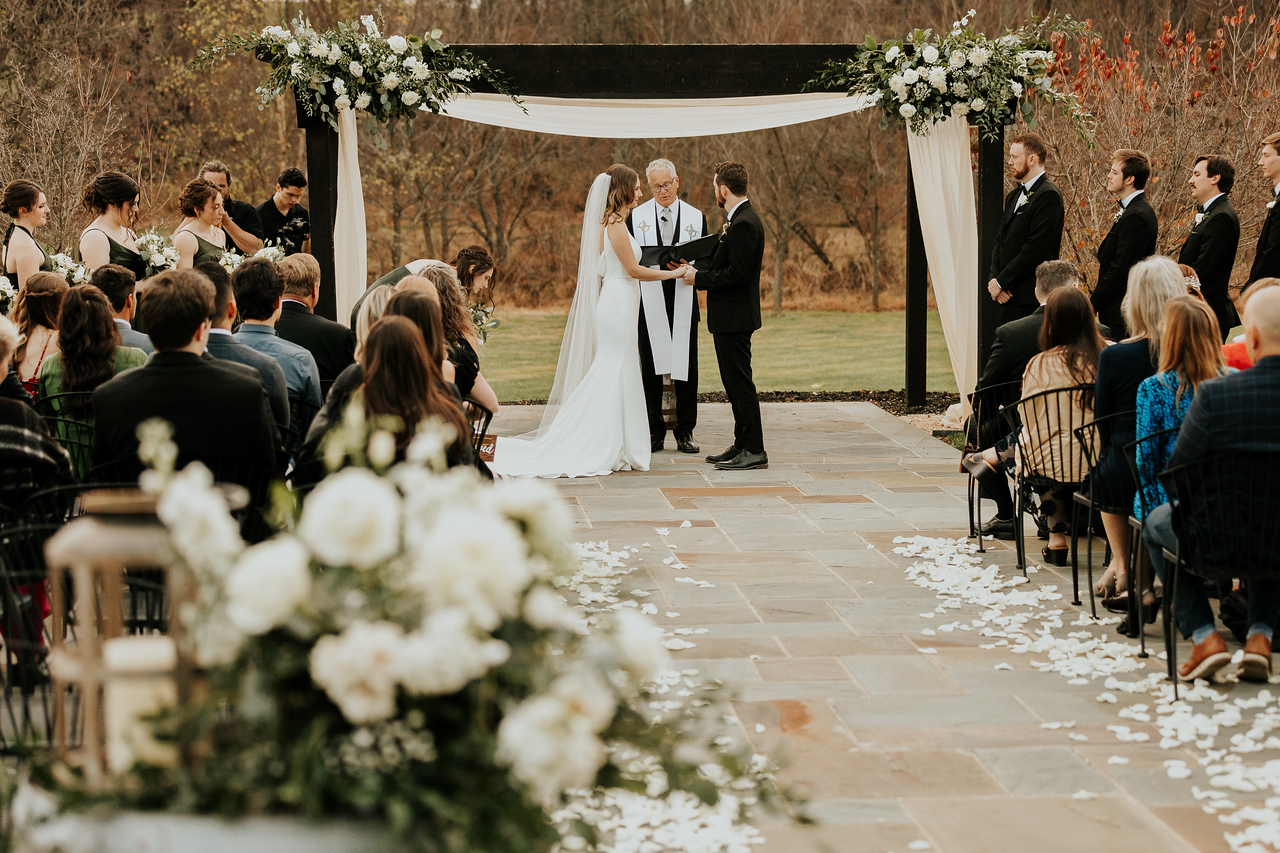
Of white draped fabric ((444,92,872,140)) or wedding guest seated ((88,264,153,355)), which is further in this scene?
white draped fabric ((444,92,872,140))

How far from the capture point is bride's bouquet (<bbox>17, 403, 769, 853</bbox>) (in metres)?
1.58

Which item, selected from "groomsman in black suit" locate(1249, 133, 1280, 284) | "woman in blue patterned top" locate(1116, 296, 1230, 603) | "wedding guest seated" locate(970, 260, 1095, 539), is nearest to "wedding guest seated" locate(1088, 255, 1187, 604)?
"woman in blue patterned top" locate(1116, 296, 1230, 603)

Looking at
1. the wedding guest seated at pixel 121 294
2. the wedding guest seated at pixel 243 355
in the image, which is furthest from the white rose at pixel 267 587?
the wedding guest seated at pixel 121 294

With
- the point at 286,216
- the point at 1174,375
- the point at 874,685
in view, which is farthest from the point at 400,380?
the point at 286,216

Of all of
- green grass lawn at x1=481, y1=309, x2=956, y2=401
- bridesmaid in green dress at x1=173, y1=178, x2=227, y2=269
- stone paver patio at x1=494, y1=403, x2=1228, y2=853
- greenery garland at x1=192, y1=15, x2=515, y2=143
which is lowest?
stone paver patio at x1=494, y1=403, x2=1228, y2=853

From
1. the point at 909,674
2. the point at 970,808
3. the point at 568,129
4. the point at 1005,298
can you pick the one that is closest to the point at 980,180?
the point at 1005,298

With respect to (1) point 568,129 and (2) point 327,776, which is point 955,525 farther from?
(2) point 327,776

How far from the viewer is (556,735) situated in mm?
1550

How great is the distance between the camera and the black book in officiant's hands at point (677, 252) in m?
8.64

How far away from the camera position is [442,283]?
5.36 metres

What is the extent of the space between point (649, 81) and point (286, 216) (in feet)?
10.3

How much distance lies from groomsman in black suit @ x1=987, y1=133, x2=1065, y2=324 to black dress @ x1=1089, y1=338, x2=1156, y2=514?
3050mm

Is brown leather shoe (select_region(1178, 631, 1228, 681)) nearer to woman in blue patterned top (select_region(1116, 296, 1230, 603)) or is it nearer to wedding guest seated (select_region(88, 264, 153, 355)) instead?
woman in blue patterned top (select_region(1116, 296, 1230, 603))

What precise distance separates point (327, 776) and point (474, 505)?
424mm
